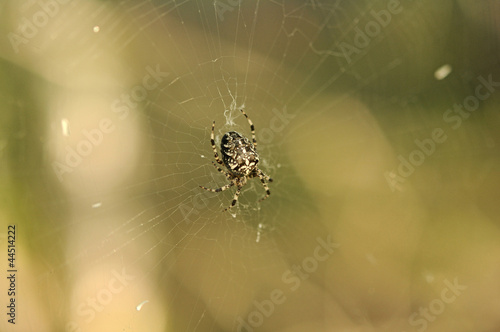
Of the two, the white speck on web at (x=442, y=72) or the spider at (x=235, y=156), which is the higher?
the spider at (x=235, y=156)

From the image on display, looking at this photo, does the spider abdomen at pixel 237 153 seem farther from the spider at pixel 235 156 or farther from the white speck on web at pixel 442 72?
the white speck on web at pixel 442 72

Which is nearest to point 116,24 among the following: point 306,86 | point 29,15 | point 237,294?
point 29,15

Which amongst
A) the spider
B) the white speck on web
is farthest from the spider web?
the spider

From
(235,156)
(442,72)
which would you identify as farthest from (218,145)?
(442,72)

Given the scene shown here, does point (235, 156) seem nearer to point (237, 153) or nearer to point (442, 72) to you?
point (237, 153)

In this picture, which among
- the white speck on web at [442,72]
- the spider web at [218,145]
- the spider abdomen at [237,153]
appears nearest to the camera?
the spider web at [218,145]

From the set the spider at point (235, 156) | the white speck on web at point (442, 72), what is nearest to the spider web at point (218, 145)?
the white speck on web at point (442, 72)
